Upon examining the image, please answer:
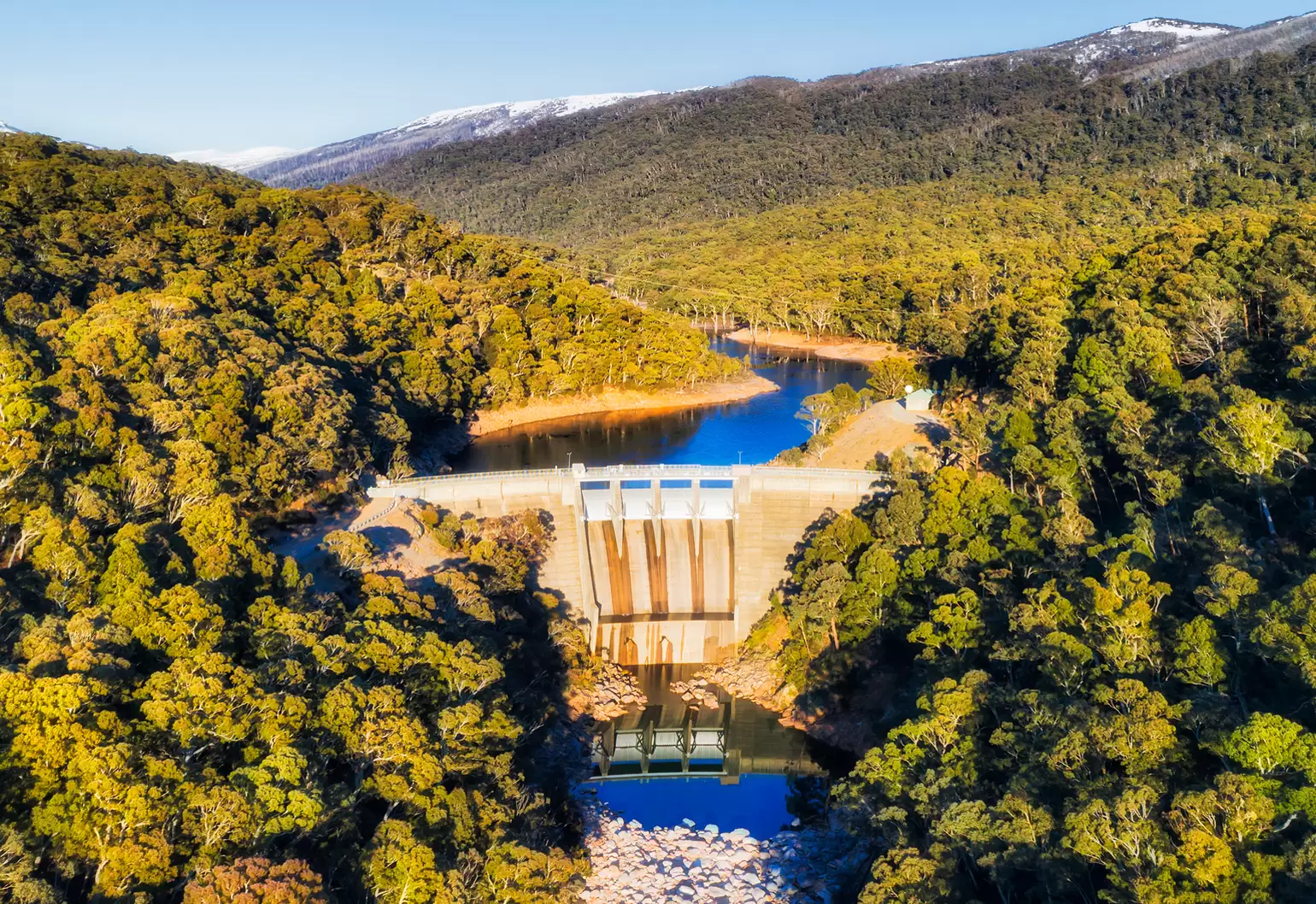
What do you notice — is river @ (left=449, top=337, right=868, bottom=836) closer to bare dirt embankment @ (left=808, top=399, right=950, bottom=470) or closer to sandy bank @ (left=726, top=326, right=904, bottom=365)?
bare dirt embankment @ (left=808, top=399, right=950, bottom=470)

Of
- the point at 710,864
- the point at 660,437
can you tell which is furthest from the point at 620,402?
the point at 710,864

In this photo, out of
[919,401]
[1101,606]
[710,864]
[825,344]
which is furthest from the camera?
[825,344]

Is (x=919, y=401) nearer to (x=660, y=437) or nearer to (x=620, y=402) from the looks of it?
(x=660, y=437)

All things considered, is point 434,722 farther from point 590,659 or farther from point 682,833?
point 590,659

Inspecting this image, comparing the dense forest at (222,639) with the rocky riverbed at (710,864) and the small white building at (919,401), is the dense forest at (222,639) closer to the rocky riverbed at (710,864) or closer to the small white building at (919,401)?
the rocky riverbed at (710,864)

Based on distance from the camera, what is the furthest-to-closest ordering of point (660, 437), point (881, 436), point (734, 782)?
point (660, 437) < point (881, 436) < point (734, 782)

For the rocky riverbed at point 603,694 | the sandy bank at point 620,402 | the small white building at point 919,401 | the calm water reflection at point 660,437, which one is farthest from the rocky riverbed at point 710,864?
the sandy bank at point 620,402
